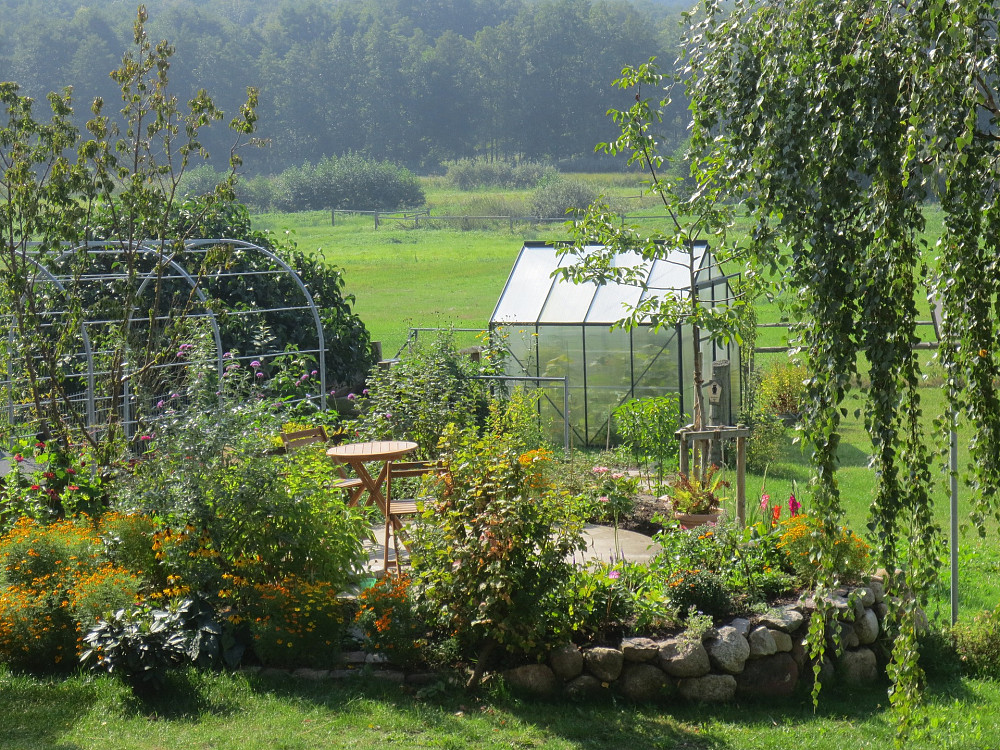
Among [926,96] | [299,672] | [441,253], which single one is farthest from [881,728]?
[441,253]

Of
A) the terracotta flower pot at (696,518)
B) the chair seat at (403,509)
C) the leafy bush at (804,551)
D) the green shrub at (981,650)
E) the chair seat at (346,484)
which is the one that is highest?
the chair seat at (346,484)

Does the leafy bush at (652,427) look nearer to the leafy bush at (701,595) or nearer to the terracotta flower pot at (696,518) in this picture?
the terracotta flower pot at (696,518)

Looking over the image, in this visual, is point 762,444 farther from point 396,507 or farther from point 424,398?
point 396,507

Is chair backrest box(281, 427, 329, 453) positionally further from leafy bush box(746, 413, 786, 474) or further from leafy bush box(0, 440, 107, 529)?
leafy bush box(746, 413, 786, 474)

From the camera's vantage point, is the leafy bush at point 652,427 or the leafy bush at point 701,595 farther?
the leafy bush at point 652,427

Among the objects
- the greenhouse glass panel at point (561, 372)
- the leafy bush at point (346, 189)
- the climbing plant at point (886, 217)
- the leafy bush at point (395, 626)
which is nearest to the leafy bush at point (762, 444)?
the greenhouse glass panel at point (561, 372)

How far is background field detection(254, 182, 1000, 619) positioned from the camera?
9.71 m

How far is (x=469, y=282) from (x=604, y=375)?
1778cm

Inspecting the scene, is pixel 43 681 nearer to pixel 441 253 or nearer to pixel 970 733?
pixel 970 733

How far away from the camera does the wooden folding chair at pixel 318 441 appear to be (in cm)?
717

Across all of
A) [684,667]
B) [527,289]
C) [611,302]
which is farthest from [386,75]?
[684,667]

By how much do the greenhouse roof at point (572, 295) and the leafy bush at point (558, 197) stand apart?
2685cm

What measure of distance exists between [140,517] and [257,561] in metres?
0.85

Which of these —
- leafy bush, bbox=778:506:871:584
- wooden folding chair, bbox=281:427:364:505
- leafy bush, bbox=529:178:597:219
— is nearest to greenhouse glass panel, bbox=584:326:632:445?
wooden folding chair, bbox=281:427:364:505
